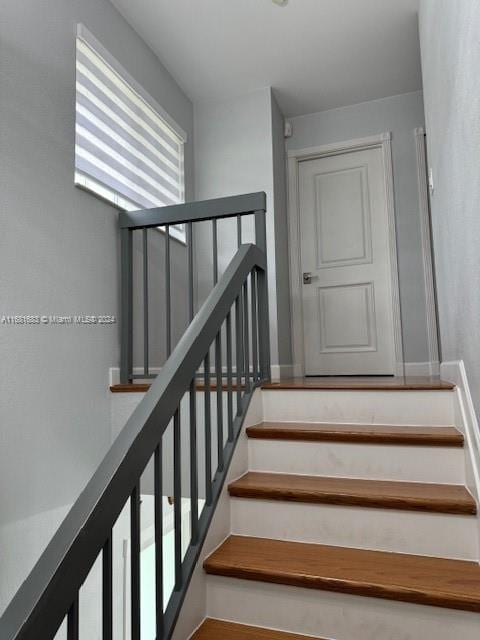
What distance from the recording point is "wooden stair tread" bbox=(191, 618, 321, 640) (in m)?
1.33

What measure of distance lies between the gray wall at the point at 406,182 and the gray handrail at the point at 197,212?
1.74m

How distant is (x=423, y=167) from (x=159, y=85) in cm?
211

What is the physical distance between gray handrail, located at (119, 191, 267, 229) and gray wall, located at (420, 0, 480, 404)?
924 mm

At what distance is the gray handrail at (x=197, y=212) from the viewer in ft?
8.32

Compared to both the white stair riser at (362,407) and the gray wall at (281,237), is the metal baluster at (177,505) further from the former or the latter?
the gray wall at (281,237)

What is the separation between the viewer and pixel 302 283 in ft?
13.3

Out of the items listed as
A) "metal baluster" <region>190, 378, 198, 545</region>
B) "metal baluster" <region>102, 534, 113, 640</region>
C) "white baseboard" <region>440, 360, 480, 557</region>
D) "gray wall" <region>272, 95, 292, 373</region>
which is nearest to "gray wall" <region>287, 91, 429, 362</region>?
"gray wall" <region>272, 95, 292, 373</region>

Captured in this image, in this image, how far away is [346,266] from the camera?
3.97 meters

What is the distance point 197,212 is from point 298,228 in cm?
165

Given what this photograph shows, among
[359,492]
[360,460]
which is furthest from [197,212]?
[359,492]

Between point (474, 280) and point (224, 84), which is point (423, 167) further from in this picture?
point (474, 280)

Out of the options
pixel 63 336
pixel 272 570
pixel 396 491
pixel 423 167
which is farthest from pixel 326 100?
pixel 272 570

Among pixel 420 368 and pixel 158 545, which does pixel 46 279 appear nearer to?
pixel 158 545

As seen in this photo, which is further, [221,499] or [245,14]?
[245,14]
